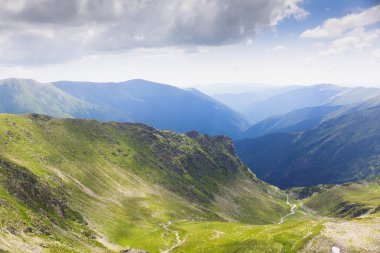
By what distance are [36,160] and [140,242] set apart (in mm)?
88342

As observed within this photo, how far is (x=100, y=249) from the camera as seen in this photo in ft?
389

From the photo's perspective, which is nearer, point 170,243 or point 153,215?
point 170,243

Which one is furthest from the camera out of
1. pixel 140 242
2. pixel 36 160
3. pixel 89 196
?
pixel 36 160

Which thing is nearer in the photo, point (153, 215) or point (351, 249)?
point (351, 249)

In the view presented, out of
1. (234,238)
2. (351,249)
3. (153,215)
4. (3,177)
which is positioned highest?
(3,177)

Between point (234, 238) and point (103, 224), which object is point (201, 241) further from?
point (103, 224)

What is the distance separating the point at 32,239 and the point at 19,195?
119ft

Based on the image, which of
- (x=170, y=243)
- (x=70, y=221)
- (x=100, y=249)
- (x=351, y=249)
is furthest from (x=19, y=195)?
(x=351, y=249)

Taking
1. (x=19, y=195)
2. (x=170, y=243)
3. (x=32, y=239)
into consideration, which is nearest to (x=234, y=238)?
(x=170, y=243)

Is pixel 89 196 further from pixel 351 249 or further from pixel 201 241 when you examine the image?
pixel 351 249

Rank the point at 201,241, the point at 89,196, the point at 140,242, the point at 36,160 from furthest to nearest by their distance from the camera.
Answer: the point at 36,160 < the point at 89,196 < the point at 140,242 < the point at 201,241

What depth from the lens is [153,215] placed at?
638 ft

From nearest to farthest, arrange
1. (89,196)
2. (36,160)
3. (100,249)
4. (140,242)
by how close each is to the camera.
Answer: (100,249)
(140,242)
(89,196)
(36,160)

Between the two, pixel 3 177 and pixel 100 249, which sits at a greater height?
pixel 3 177
